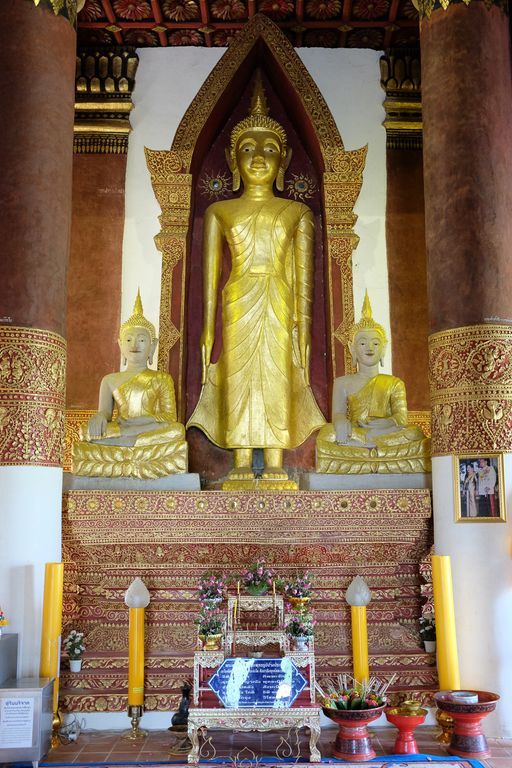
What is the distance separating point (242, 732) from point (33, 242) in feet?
12.4

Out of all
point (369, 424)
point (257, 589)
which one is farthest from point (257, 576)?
point (369, 424)

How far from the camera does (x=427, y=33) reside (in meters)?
6.89

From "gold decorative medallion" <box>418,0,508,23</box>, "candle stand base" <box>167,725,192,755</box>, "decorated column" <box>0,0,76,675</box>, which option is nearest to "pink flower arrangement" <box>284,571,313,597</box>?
"candle stand base" <box>167,725,192,755</box>

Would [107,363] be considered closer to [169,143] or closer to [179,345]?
[179,345]

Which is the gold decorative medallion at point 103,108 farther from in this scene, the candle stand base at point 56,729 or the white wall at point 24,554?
the candle stand base at point 56,729

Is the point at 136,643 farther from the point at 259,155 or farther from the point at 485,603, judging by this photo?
the point at 259,155

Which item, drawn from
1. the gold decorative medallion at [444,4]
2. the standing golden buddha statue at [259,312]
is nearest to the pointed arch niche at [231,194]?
the standing golden buddha statue at [259,312]

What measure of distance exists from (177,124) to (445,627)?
18.1ft

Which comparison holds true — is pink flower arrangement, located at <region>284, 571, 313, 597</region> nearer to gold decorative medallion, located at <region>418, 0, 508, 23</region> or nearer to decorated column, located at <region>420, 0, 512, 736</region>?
decorated column, located at <region>420, 0, 512, 736</region>

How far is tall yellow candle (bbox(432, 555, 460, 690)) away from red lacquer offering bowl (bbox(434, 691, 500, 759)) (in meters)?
0.33

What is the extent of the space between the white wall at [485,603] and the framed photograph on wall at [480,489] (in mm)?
48

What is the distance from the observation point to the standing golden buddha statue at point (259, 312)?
782cm

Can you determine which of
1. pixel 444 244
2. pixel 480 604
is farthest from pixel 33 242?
pixel 480 604

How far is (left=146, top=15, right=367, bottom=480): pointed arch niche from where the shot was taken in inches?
320
